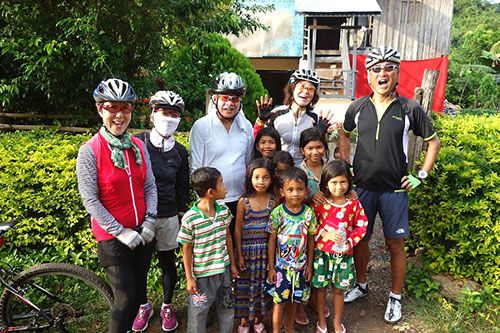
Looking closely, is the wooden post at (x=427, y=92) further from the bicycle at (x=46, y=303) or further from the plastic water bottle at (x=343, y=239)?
the bicycle at (x=46, y=303)

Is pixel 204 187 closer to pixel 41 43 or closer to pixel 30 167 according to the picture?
pixel 30 167

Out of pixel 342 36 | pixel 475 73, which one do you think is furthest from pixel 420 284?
pixel 475 73

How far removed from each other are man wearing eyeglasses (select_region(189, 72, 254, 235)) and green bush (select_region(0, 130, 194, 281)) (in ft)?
5.07

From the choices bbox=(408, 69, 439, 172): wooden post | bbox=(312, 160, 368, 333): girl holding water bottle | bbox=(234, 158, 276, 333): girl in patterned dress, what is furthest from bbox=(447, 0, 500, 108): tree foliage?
bbox=(234, 158, 276, 333): girl in patterned dress

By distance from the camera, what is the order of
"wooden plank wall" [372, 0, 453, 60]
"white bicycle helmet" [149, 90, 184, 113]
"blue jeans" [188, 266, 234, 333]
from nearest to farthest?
"blue jeans" [188, 266, 234, 333]
"white bicycle helmet" [149, 90, 184, 113]
"wooden plank wall" [372, 0, 453, 60]

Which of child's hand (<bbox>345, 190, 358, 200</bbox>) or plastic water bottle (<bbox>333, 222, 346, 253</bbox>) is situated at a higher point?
child's hand (<bbox>345, 190, 358, 200</bbox>)

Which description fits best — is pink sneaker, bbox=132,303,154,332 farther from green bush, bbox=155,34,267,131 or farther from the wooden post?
green bush, bbox=155,34,267,131

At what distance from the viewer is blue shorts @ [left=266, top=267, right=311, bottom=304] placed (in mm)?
3271

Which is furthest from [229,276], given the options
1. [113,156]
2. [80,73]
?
[80,73]

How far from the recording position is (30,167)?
412cm

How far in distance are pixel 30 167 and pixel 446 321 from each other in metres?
4.51

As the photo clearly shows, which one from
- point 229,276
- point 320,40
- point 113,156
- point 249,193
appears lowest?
point 229,276

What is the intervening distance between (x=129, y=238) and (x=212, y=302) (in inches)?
34.1

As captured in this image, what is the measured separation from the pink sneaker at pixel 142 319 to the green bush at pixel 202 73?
5.05 meters
